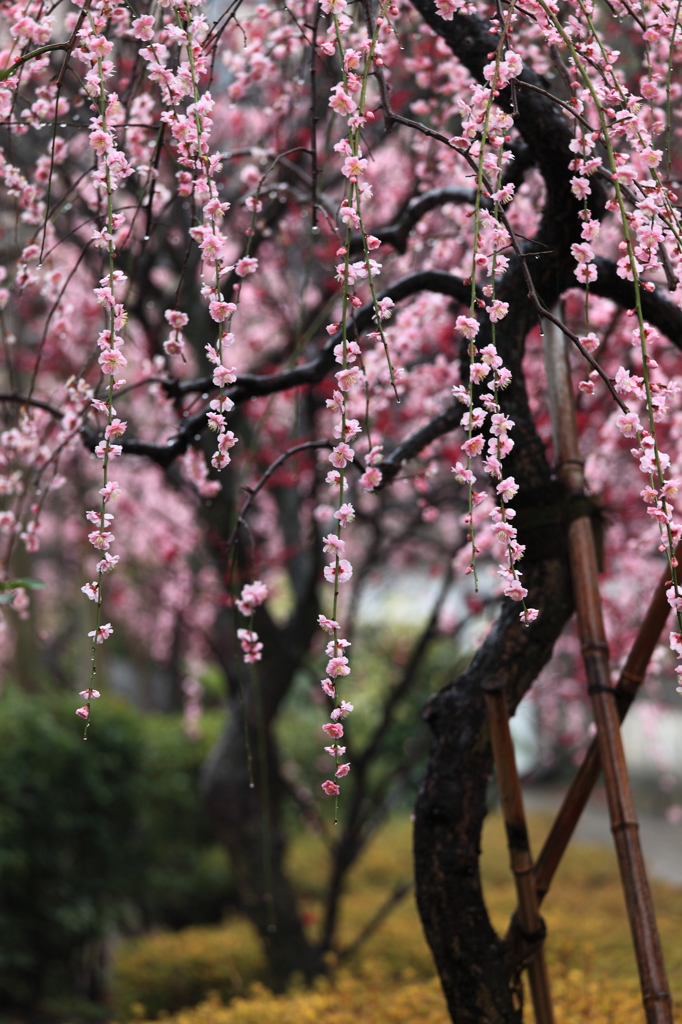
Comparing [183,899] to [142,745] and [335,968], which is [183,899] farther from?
[335,968]

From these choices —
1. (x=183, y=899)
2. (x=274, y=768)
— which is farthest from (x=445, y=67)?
(x=183, y=899)

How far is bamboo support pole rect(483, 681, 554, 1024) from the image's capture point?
1954mm

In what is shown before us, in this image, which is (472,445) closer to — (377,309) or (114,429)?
(377,309)

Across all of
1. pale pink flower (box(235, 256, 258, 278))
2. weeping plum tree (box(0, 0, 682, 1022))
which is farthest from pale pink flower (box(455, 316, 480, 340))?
pale pink flower (box(235, 256, 258, 278))

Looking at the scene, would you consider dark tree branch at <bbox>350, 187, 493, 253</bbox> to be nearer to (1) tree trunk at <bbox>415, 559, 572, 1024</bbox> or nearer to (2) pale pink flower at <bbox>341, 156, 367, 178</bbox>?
(2) pale pink flower at <bbox>341, 156, 367, 178</bbox>

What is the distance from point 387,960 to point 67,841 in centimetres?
202

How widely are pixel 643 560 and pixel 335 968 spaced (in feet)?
10.6

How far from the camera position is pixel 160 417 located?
7.00 m

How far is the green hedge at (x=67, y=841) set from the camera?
16.3ft

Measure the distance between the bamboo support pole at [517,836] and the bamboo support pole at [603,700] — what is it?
206 mm

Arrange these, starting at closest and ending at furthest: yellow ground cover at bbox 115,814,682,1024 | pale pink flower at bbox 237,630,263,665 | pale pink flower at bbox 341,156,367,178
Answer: pale pink flower at bbox 341,156,367,178, pale pink flower at bbox 237,630,263,665, yellow ground cover at bbox 115,814,682,1024

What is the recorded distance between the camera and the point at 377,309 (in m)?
1.52

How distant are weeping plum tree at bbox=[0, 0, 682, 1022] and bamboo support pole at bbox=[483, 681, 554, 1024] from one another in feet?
0.28

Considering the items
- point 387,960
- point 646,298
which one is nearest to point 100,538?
point 646,298
